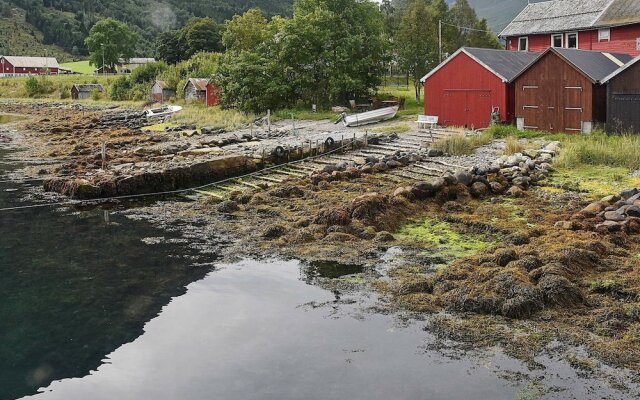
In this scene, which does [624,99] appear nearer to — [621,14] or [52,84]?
[621,14]

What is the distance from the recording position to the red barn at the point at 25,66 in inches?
5418

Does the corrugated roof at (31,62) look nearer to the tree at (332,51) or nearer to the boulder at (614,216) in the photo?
the tree at (332,51)

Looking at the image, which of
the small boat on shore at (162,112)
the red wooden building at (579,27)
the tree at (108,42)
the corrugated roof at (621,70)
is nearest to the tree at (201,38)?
the tree at (108,42)

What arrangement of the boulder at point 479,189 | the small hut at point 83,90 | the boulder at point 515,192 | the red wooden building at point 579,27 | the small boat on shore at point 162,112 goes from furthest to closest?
the small hut at point 83,90 < the small boat on shore at point 162,112 < the red wooden building at point 579,27 < the boulder at point 479,189 < the boulder at point 515,192

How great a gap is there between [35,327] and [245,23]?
5629 centimetres

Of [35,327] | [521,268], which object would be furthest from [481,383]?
[35,327]

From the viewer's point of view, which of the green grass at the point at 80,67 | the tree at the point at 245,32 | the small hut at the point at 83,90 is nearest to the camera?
the tree at the point at 245,32

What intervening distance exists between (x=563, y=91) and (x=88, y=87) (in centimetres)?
8539

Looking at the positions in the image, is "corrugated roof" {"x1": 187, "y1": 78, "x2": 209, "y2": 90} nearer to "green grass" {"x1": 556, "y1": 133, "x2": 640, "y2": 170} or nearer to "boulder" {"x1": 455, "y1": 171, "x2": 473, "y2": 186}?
"green grass" {"x1": 556, "y1": 133, "x2": 640, "y2": 170}

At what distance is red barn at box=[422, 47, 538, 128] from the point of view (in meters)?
34.0

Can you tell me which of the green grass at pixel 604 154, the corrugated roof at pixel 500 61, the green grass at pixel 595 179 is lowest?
the green grass at pixel 595 179

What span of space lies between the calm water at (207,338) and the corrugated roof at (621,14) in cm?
3115

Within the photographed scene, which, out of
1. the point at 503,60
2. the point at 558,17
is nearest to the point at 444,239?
the point at 503,60

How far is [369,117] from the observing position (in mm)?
40188
